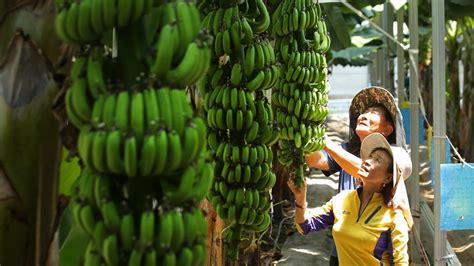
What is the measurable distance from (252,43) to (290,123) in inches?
26.8

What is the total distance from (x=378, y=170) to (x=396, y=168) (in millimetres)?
76


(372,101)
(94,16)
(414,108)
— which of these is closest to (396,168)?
(372,101)

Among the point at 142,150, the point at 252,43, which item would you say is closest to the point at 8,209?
the point at 142,150

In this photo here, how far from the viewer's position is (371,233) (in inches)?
106

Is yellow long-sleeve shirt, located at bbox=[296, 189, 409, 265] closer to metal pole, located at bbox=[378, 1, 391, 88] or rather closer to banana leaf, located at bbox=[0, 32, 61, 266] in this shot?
banana leaf, located at bbox=[0, 32, 61, 266]

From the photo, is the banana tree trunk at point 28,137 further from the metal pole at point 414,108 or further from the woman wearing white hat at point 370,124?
the metal pole at point 414,108

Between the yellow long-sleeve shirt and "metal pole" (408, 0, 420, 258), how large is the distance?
250 centimetres

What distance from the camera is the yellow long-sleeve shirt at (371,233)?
2.65 m

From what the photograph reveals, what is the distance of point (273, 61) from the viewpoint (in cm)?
210

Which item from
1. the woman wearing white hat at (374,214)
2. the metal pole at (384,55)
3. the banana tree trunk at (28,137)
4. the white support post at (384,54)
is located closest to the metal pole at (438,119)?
the woman wearing white hat at (374,214)

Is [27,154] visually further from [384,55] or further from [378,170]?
[384,55]

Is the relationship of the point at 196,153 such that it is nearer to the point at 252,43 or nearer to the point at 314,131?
the point at 252,43

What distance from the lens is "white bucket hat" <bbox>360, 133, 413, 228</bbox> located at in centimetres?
272

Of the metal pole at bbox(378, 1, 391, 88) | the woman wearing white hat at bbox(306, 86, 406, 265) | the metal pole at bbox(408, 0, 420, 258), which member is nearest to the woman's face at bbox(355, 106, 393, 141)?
the woman wearing white hat at bbox(306, 86, 406, 265)
